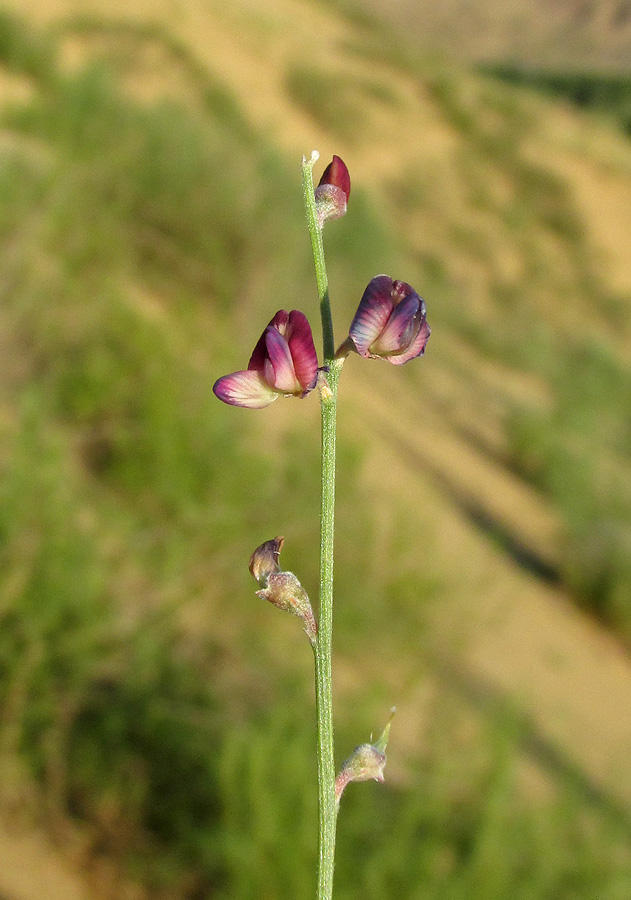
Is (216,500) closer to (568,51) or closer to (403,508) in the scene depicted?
(403,508)

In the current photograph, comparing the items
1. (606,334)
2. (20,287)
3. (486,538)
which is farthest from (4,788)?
(606,334)

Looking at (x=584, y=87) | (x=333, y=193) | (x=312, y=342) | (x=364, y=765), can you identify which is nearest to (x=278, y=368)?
(x=312, y=342)

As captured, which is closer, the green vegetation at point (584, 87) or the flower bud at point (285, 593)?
the flower bud at point (285, 593)

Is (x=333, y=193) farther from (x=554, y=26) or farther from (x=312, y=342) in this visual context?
(x=554, y=26)

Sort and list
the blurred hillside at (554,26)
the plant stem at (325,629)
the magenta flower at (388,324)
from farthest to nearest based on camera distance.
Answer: the blurred hillside at (554,26), the magenta flower at (388,324), the plant stem at (325,629)

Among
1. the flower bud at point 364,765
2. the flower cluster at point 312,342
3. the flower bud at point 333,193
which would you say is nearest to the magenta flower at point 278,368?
the flower cluster at point 312,342

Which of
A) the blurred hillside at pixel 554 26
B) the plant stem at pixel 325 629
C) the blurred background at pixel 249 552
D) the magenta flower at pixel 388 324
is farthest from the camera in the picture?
the blurred background at pixel 249 552

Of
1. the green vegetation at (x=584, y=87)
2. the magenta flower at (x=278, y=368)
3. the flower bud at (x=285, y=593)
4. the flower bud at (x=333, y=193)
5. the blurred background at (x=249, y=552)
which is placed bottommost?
the flower bud at (x=285, y=593)

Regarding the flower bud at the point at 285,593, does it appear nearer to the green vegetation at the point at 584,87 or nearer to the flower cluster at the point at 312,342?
the flower cluster at the point at 312,342

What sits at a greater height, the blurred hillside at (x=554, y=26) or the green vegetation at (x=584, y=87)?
the green vegetation at (x=584, y=87)
